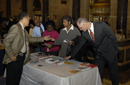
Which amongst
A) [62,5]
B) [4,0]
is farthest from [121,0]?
[4,0]

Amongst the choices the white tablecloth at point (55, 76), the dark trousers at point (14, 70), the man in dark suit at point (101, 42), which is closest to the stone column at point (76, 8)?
the man in dark suit at point (101, 42)

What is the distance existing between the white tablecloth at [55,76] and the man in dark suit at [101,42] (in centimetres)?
37

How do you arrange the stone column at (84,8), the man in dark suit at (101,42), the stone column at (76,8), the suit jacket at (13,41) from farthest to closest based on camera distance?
the stone column at (84,8)
the stone column at (76,8)
the man in dark suit at (101,42)
the suit jacket at (13,41)

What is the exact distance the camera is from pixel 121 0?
298 inches

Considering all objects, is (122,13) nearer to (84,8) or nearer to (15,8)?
(84,8)

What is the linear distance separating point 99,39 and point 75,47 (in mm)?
582

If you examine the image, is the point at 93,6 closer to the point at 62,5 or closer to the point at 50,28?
the point at 62,5

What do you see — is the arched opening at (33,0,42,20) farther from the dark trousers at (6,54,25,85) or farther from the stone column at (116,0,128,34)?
the dark trousers at (6,54,25,85)

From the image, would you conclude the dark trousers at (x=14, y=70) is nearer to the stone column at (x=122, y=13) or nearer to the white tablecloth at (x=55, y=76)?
the white tablecloth at (x=55, y=76)

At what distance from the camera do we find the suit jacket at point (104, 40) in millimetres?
3057

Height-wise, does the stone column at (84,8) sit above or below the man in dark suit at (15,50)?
above

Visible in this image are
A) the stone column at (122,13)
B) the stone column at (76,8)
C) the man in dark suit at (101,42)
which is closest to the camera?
the man in dark suit at (101,42)

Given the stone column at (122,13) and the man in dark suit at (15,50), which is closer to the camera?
the man in dark suit at (15,50)

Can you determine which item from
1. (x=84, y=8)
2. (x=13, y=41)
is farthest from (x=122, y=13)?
(x=13, y=41)
